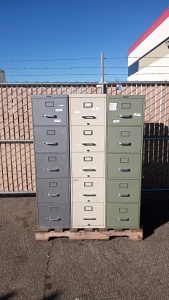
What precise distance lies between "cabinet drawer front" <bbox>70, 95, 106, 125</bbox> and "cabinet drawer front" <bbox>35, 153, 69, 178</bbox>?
1.90ft

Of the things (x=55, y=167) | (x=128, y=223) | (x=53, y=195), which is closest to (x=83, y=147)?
(x=55, y=167)

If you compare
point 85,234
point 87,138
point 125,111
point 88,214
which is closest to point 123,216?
point 88,214

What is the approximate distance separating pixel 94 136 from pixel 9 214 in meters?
2.42

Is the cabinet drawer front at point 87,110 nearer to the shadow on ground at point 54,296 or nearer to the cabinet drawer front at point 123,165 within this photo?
the cabinet drawer front at point 123,165

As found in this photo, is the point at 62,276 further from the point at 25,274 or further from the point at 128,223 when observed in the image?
the point at 128,223

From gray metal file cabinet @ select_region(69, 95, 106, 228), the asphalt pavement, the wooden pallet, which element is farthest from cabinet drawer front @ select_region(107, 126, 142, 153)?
the asphalt pavement

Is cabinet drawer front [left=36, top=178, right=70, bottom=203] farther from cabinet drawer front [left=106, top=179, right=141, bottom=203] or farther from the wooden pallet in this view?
cabinet drawer front [left=106, top=179, right=141, bottom=203]

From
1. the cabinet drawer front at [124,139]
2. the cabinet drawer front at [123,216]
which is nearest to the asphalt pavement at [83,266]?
the cabinet drawer front at [123,216]

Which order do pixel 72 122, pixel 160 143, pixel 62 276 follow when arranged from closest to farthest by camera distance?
pixel 62 276 → pixel 72 122 → pixel 160 143

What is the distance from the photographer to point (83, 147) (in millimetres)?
3285

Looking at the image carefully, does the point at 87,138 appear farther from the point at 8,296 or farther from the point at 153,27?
the point at 153,27

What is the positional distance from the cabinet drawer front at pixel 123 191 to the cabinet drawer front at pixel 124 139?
1.60ft

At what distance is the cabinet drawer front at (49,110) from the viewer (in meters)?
3.15

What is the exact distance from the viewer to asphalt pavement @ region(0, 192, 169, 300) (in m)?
2.45
